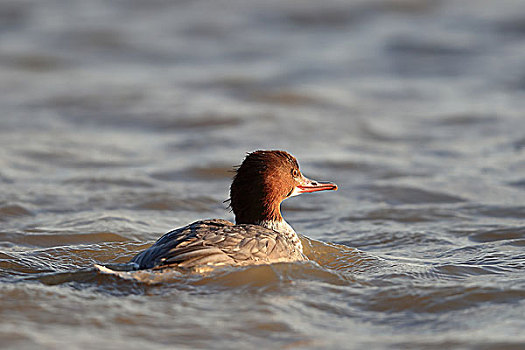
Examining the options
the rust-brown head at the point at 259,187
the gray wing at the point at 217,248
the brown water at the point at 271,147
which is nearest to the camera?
the brown water at the point at 271,147

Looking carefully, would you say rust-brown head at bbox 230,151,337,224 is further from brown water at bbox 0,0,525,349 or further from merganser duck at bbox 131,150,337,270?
brown water at bbox 0,0,525,349

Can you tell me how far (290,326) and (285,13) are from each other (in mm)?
15531

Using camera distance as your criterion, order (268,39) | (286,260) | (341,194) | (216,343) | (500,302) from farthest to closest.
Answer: (268,39) → (341,194) → (286,260) → (500,302) → (216,343)

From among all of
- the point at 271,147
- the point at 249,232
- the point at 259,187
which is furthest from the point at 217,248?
the point at 271,147

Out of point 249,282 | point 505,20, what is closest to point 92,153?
point 249,282

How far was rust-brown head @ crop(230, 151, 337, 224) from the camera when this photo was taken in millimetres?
7602

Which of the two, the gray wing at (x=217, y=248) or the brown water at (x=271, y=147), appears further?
the gray wing at (x=217, y=248)

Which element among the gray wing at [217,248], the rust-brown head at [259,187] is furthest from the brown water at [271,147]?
the rust-brown head at [259,187]

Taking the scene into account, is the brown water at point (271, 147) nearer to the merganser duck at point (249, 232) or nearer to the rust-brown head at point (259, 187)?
the merganser duck at point (249, 232)

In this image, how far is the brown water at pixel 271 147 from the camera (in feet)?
19.5

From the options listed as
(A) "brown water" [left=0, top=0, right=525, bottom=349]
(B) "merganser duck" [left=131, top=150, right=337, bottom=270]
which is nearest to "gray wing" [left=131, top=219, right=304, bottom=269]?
(B) "merganser duck" [left=131, top=150, right=337, bottom=270]

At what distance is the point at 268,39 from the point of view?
18.6 metres

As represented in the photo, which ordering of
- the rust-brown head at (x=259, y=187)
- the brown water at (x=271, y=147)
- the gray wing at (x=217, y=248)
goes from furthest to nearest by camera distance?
the rust-brown head at (x=259, y=187) < the gray wing at (x=217, y=248) < the brown water at (x=271, y=147)

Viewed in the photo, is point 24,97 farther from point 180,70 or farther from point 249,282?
point 249,282
